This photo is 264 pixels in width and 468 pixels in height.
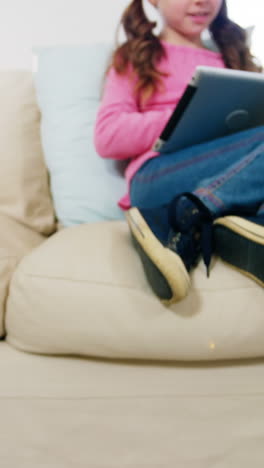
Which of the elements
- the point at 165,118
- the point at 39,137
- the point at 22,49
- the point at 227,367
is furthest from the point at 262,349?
the point at 22,49

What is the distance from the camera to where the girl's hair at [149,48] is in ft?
3.12

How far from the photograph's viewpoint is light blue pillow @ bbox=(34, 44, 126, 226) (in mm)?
1016

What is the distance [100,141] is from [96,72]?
0.27 metres

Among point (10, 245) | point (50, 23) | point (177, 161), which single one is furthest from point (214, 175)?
point (50, 23)

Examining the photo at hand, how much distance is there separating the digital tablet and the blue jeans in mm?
34

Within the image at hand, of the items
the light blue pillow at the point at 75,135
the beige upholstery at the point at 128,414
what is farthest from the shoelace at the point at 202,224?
the light blue pillow at the point at 75,135

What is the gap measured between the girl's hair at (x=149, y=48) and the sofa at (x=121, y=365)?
458mm

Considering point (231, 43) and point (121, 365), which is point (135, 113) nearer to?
point (231, 43)

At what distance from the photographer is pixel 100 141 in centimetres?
93

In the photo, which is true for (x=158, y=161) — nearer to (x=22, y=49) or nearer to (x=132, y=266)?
(x=132, y=266)

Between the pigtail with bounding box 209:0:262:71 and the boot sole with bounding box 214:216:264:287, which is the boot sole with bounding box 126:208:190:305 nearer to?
the boot sole with bounding box 214:216:264:287

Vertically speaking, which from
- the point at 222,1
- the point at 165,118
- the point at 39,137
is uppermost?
the point at 222,1

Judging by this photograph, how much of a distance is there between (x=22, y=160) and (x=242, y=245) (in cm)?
65

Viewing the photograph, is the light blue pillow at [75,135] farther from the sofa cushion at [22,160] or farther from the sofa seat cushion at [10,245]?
the sofa seat cushion at [10,245]
